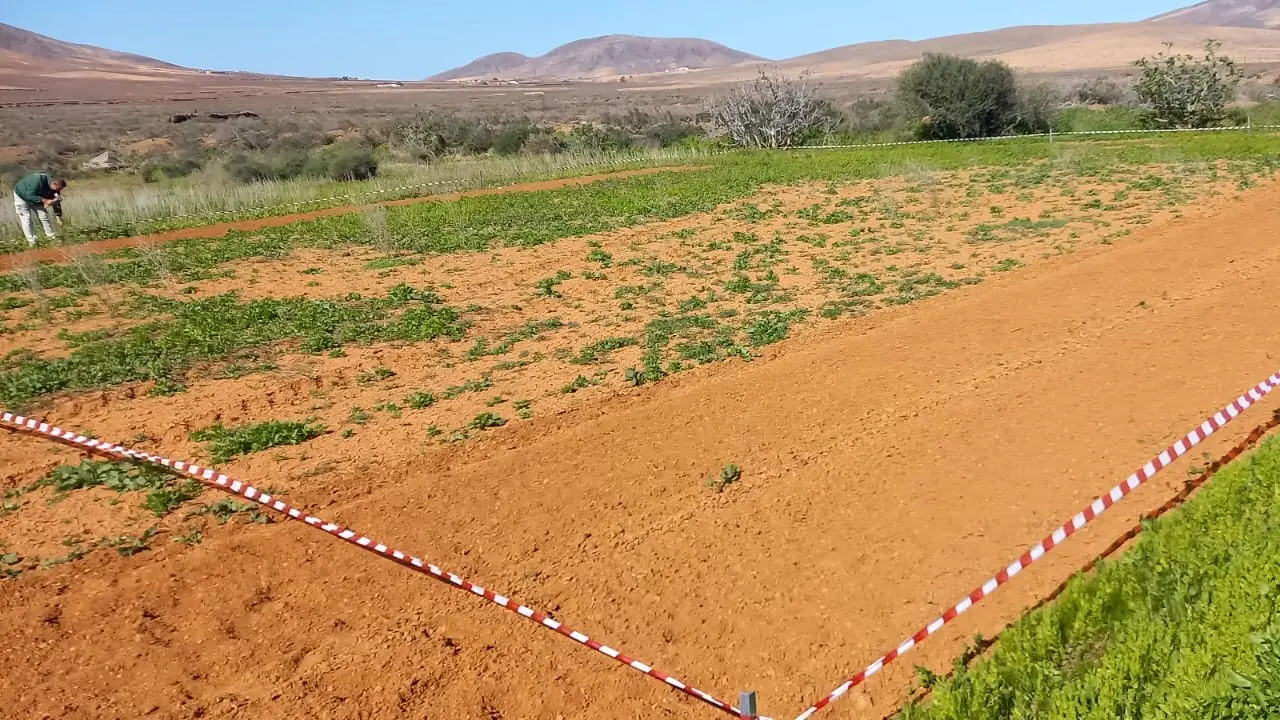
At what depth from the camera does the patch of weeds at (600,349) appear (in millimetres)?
9469

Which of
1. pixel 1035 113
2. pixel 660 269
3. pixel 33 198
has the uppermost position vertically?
pixel 1035 113

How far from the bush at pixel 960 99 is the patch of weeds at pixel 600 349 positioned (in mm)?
27044

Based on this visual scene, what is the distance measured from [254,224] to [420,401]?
14.5m

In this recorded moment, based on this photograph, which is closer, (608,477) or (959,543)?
(959,543)

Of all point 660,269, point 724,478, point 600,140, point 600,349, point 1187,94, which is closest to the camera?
point 724,478

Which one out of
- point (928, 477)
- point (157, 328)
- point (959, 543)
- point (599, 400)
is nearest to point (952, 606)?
point (959, 543)

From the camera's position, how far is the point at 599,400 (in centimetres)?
827

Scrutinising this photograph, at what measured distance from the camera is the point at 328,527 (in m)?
6.14

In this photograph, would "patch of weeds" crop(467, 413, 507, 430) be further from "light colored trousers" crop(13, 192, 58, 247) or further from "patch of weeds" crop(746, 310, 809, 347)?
"light colored trousers" crop(13, 192, 58, 247)

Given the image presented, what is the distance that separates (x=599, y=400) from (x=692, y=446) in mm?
1389

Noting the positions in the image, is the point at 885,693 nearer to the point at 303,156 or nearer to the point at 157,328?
the point at 157,328

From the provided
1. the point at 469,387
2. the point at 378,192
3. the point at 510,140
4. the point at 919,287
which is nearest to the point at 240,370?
the point at 469,387

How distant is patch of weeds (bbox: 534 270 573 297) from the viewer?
1258cm

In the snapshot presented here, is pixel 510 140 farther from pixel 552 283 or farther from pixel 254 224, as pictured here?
pixel 552 283
